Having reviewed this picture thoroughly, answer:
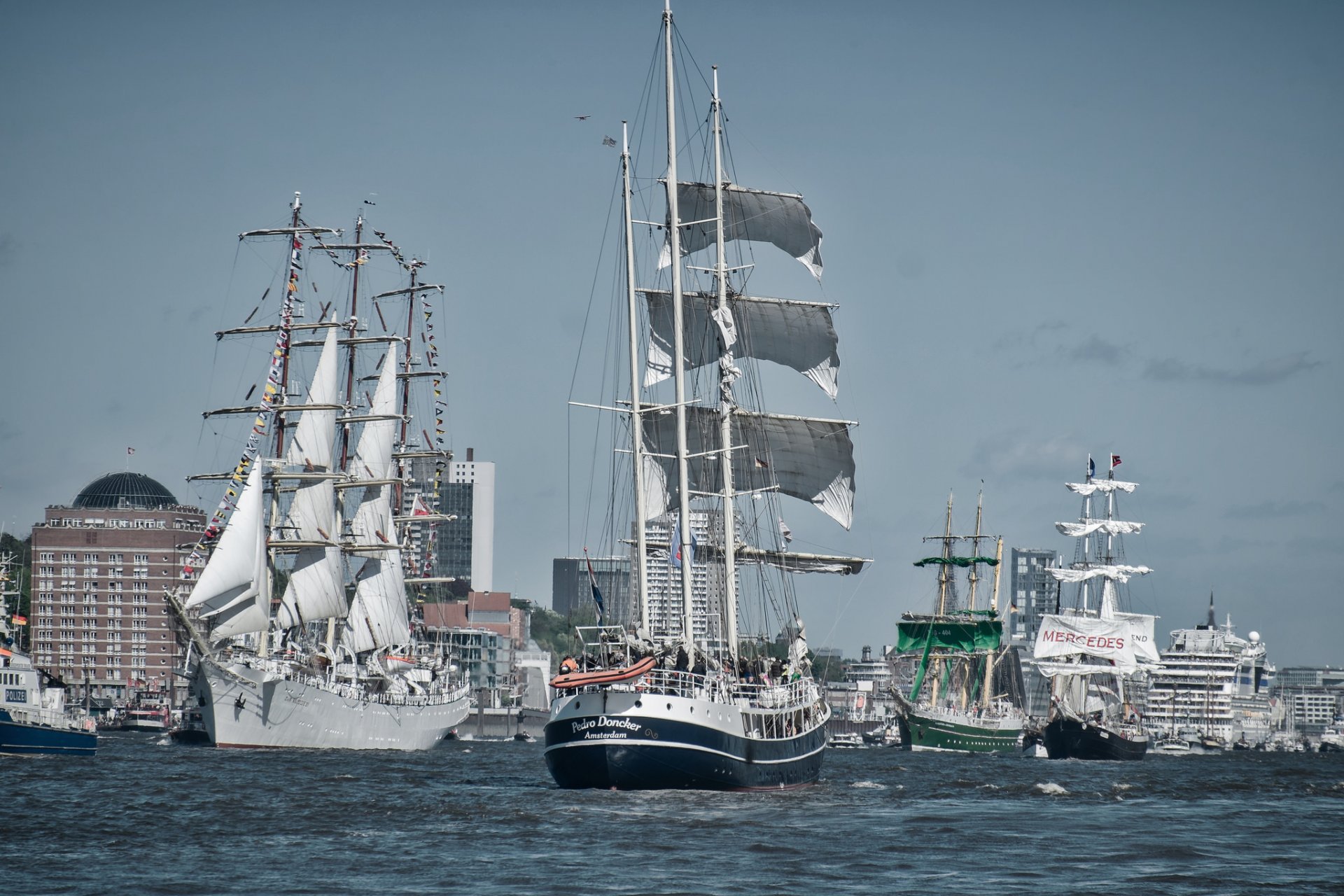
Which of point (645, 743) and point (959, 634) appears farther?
point (959, 634)

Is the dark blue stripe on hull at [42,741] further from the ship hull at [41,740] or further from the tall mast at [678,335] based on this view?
the tall mast at [678,335]

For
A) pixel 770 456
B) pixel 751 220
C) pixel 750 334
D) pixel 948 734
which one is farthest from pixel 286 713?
pixel 948 734

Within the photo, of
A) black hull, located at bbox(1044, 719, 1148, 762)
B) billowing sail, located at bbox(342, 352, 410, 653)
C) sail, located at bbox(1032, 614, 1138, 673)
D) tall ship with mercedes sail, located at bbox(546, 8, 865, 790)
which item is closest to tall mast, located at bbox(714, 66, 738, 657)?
tall ship with mercedes sail, located at bbox(546, 8, 865, 790)

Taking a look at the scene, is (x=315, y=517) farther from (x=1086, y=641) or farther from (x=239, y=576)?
(x=1086, y=641)

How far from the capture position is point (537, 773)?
73125 millimetres

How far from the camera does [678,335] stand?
59312mm

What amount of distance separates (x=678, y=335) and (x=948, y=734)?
81935 mm

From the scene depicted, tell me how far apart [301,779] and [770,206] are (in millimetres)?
29210

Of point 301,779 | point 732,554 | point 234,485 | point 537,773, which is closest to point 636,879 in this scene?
point 732,554

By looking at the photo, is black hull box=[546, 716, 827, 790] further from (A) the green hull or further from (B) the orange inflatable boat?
(A) the green hull

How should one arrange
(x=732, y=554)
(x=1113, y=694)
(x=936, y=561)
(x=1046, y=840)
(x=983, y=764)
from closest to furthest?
(x=1046, y=840)
(x=732, y=554)
(x=983, y=764)
(x=936, y=561)
(x=1113, y=694)

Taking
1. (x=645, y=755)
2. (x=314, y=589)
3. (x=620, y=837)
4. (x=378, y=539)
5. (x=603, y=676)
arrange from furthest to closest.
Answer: (x=378, y=539)
(x=314, y=589)
(x=645, y=755)
(x=603, y=676)
(x=620, y=837)

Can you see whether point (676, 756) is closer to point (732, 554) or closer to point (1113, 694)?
point (732, 554)

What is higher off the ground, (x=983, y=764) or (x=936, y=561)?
(x=936, y=561)
